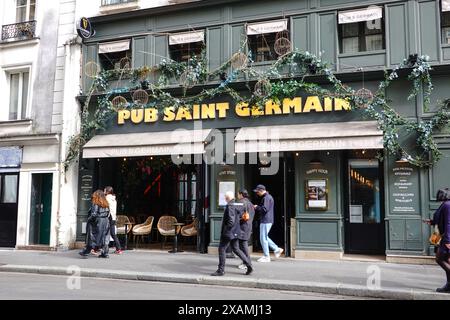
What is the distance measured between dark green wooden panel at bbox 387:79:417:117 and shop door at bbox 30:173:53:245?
10.6 meters

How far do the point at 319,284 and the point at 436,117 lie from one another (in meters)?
5.33

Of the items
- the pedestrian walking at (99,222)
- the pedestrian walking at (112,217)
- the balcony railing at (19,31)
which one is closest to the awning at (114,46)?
the balcony railing at (19,31)

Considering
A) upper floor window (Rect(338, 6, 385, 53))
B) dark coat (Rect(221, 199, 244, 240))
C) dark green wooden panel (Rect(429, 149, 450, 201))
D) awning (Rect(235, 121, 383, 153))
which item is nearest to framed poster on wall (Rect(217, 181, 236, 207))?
awning (Rect(235, 121, 383, 153))

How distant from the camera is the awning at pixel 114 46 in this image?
14.7m

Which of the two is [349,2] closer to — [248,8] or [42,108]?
[248,8]

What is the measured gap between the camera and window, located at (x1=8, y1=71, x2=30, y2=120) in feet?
52.7

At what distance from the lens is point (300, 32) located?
12836 millimetres

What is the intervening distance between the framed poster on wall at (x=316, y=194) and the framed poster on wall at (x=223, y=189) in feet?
6.84

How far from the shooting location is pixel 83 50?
15219 millimetres

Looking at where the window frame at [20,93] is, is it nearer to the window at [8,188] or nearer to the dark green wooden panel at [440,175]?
the window at [8,188]

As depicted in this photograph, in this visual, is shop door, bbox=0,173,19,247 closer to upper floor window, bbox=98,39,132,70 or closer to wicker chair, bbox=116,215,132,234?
wicker chair, bbox=116,215,132,234

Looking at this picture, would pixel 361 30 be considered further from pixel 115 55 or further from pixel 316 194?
pixel 115 55
